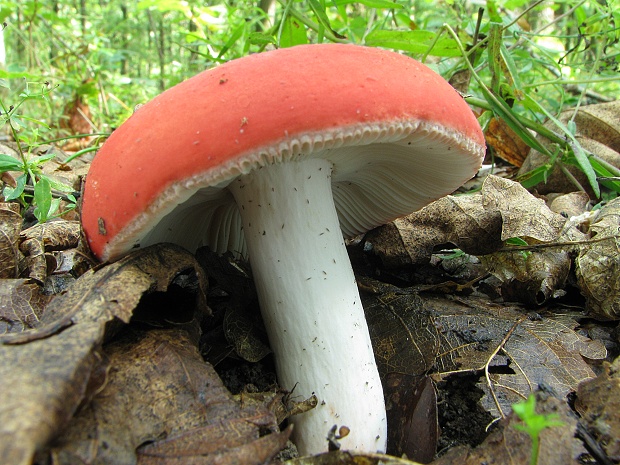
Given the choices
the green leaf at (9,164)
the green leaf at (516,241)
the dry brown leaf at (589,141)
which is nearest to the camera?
the green leaf at (9,164)

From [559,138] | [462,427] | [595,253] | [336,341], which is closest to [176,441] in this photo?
[336,341]

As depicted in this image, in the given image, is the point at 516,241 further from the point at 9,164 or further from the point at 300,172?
the point at 9,164

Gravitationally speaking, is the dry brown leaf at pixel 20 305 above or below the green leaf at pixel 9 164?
below

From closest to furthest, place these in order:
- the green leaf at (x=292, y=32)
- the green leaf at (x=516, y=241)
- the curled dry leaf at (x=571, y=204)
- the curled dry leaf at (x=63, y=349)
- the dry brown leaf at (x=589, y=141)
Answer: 1. the curled dry leaf at (x=63, y=349)
2. the green leaf at (x=516, y=241)
3. the curled dry leaf at (x=571, y=204)
4. the green leaf at (x=292, y=32)
5. the dry brown leaf at (x=589, y=141)

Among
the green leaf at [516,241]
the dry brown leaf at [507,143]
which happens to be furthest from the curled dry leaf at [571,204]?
the dry brown leaf at [507,143]

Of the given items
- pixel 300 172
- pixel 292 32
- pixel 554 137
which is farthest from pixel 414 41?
pixel 300 172

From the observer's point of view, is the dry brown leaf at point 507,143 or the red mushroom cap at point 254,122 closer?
the red mushroom cap at point 254,122

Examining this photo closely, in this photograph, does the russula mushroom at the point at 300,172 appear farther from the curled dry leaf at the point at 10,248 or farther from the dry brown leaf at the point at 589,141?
the dry brown leaf at the point at 589,141

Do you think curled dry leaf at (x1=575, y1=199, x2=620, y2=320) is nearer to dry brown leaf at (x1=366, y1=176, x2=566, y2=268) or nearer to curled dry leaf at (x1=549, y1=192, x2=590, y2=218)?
dry brown leaf at (x1=366, y1=176, x2=566, y2=268)
